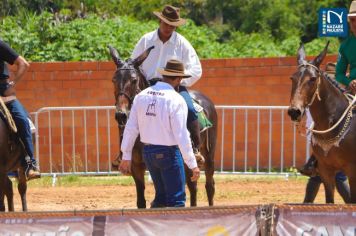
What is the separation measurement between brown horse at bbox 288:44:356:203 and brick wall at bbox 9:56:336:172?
298 inches

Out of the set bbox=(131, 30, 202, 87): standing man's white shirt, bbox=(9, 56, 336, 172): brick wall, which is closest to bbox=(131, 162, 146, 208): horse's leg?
bbox=(131, 30, 202, 87): standing man's white shirt

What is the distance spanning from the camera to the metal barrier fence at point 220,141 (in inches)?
726

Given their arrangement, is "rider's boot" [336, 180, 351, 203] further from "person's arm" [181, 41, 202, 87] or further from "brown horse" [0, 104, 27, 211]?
"brown horse" [0, 104, 27, 211]

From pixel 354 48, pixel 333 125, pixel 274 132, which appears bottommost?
pixel 274 132

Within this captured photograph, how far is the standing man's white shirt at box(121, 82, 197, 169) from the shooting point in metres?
9.38

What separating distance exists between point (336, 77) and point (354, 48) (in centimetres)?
46

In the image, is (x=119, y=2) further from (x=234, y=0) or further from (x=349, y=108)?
(x=349, y=108)

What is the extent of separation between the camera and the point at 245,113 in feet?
60.7

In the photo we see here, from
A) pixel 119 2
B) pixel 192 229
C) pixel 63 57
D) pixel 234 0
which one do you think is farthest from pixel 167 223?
pixel 234 0

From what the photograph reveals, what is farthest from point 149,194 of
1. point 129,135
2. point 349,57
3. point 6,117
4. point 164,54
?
point 129,135

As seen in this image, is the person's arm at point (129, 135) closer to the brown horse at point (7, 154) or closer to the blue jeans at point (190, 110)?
the blue jeans at point (190, 110)

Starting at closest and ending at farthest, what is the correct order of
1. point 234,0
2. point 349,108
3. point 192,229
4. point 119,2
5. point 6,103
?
1. point 192,229
2. point 349,108
3. point 6,103
4. point 119,2
5. point 234,0

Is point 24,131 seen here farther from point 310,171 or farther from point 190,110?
point 310,171

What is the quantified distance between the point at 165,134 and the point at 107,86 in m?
9.20
